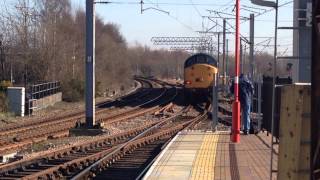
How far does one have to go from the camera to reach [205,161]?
41.7 feet

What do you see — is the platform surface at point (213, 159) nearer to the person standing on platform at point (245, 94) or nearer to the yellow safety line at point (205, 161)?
the yellow safety line at point (205, 161)

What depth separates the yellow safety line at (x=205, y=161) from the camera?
1102cm

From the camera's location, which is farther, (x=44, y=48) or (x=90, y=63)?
(x=44, y=48)

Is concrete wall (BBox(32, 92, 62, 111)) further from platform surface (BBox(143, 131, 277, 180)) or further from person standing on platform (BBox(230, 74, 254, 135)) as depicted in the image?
person standing on platform (BBox(230, 74, 254, 135))

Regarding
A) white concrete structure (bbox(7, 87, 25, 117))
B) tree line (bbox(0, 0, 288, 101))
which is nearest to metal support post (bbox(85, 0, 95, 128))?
white concrete structure (bbox(7, 87, 25, 117))

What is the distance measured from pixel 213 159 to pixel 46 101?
25518 millimetres

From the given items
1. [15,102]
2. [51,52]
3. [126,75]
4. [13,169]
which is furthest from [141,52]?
[13,169]

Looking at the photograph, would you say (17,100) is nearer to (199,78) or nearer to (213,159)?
(199,78)

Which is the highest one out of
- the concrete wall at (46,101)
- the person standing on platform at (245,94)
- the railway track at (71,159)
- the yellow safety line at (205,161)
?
the person standing on platform at (245,94)

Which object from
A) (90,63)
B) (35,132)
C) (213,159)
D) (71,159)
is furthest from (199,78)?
(213,159)

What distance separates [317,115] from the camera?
5711 millimetres

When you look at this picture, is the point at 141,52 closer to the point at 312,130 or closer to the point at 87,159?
the point at 87,159

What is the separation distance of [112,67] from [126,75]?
6.80 meters

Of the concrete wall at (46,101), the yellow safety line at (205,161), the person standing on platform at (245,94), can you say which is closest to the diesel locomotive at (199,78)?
the concrete wall at (46,101)
